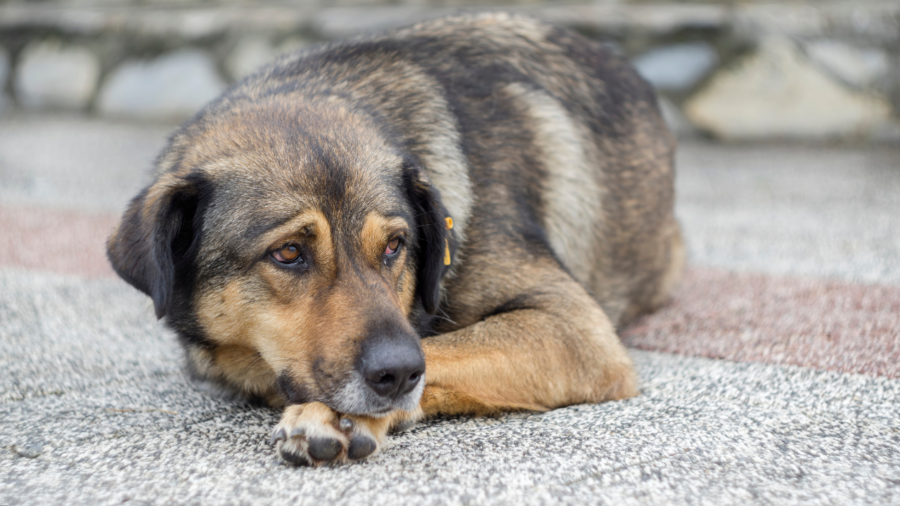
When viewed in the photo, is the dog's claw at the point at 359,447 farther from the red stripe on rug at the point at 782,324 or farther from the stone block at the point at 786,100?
the stone block at the point at 786,100

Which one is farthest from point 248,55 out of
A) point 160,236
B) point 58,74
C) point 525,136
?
point 160,236

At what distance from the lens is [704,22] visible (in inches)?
340

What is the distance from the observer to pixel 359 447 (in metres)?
2.52

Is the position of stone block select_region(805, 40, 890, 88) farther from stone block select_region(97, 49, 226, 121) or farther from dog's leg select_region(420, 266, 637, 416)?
stone block select_region(97, 49, 226, 121)

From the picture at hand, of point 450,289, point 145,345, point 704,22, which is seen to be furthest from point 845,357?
point 704,22

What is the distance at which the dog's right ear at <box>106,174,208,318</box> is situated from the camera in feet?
8.72

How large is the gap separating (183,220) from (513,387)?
145 cm

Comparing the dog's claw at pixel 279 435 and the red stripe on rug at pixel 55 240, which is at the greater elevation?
the dog's claw at pixel 279 435

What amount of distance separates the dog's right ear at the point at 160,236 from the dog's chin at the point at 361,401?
2.48 feet

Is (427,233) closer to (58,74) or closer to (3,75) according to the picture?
(58,74)

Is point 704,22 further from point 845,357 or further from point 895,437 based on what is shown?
point 895,437

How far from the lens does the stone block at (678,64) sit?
28.3ft

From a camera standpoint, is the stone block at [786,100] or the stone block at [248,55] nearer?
the stone block at [786,100]

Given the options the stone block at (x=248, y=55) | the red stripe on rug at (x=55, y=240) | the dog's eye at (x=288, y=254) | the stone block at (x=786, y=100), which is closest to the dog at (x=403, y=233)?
the dog's eye at (x=288, y=254)
